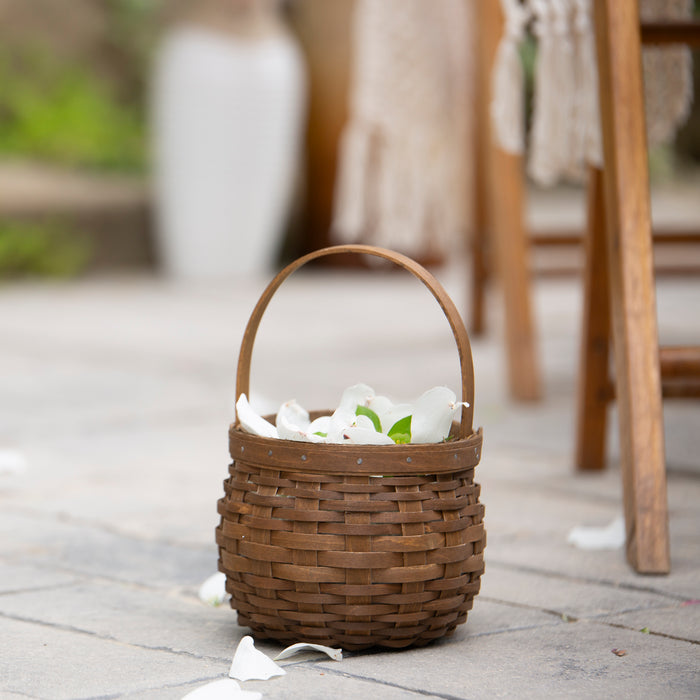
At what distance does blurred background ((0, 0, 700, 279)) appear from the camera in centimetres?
557

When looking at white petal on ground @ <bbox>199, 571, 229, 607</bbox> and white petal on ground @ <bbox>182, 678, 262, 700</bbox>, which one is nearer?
white petal on ground @ <bbox>182, 678, 262, 700</bbox>

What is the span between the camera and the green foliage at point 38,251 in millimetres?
5449

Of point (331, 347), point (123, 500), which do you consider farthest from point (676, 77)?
point (331, 347)

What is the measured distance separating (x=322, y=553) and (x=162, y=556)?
50 cm

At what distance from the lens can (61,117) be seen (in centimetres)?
613

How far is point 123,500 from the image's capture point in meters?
1.97

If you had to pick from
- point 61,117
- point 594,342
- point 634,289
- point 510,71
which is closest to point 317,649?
point 634,289

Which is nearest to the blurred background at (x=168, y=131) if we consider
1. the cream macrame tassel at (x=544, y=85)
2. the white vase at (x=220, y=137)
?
the white vase at (x=220, y=137)

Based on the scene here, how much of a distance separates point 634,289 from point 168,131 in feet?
13.9

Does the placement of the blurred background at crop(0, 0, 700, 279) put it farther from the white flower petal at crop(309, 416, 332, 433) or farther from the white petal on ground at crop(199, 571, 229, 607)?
the white flower petal at crop(309, 416, 332, 433)

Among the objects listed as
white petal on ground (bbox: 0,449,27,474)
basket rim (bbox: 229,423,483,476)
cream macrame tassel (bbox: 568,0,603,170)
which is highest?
cream macrame tassel (bbox: 568,0,603,170)

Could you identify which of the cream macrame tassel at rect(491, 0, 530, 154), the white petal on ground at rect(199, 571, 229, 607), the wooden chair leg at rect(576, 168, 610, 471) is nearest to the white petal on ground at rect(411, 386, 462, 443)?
the white petal on ground at rect(199, 571, 229, 607)

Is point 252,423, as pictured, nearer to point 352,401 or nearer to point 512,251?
point 352,401

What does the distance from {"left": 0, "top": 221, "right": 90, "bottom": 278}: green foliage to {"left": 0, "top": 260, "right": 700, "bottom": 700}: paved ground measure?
1.50 meters
